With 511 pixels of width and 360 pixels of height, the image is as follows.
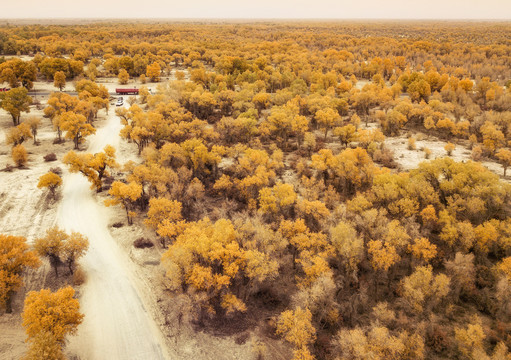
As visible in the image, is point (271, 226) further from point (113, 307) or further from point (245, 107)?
point (245, 107)

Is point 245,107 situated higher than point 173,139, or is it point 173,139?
point 245,107

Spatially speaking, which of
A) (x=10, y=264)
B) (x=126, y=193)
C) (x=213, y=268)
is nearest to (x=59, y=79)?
(x=126, y=193)

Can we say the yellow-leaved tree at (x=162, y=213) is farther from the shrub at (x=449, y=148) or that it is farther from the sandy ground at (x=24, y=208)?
the shrub at (x=449, y=148)

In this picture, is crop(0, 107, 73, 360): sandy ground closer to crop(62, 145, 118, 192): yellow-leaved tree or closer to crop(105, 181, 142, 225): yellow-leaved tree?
crop(62, 145, 118, 192): yellow-leaved tree

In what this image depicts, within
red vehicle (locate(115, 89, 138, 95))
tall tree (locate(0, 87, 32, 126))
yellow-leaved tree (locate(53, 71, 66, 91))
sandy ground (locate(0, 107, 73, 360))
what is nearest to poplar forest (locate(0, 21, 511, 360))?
sandy ground (locate(0, 107, 73, 360))

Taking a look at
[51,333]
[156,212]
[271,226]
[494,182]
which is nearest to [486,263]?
[494,182]

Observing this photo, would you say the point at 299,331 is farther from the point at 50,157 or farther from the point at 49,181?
the point at 50,157
